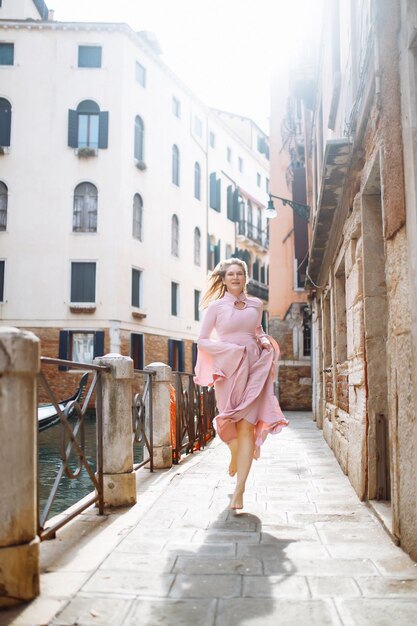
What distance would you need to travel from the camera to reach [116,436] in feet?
15.7

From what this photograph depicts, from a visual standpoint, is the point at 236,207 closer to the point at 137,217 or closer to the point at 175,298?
the point at 175,298

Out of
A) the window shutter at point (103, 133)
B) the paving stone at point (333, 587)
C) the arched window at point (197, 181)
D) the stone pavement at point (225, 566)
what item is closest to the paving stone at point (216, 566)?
the stone pavement at point (225, 566)

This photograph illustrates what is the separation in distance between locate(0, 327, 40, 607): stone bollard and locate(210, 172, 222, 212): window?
3174 cm

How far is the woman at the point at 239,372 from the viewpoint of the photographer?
485 cm

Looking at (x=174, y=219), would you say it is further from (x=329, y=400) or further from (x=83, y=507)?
(x=83, y=507)

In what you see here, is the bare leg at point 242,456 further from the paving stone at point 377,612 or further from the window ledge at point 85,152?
the window ledge at point 85,152

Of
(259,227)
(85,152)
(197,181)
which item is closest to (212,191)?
(197,181)

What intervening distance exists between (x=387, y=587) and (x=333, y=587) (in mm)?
248

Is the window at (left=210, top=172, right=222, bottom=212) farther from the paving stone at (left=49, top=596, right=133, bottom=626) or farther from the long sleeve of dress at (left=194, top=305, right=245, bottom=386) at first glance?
the paving stone at (left=49, top=596, right=133, bottom=626)

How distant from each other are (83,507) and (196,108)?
99.3 feet

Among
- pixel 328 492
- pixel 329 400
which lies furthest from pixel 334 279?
pixel 328 492

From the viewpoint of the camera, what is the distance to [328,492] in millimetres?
5586

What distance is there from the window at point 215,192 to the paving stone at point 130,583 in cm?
3156

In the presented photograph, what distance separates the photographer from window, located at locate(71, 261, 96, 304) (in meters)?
23.5
